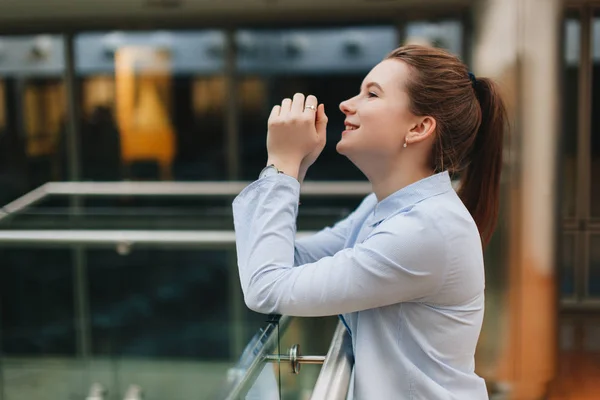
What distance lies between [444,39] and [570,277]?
7.16ft

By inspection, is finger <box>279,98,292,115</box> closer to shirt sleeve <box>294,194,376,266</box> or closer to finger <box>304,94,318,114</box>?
finger <box>304,94,318,114</box>

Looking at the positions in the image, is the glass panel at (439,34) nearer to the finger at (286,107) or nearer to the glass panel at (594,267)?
the glass panel at (594,267)

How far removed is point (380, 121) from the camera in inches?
54.2

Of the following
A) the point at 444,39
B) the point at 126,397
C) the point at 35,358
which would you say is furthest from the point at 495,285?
the point at 35,358

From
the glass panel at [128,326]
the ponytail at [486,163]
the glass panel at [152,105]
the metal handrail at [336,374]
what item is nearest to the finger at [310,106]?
the ponytail at [486,163]

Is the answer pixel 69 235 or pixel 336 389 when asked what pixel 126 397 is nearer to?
pixel 69 235

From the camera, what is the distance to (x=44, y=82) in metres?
5.75

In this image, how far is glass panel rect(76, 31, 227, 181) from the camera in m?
5.46

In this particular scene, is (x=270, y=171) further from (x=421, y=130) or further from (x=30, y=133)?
(x=30, y=133)

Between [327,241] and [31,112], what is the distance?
4649mm

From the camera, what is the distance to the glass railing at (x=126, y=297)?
4172 mm

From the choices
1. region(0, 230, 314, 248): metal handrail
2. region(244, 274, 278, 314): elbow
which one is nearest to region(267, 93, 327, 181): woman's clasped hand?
region(244, 274, 278, 314): elbow

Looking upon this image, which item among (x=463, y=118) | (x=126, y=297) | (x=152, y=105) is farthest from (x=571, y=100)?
(x=463, y=118)

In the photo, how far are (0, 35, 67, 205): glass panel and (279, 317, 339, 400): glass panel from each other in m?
4.03
